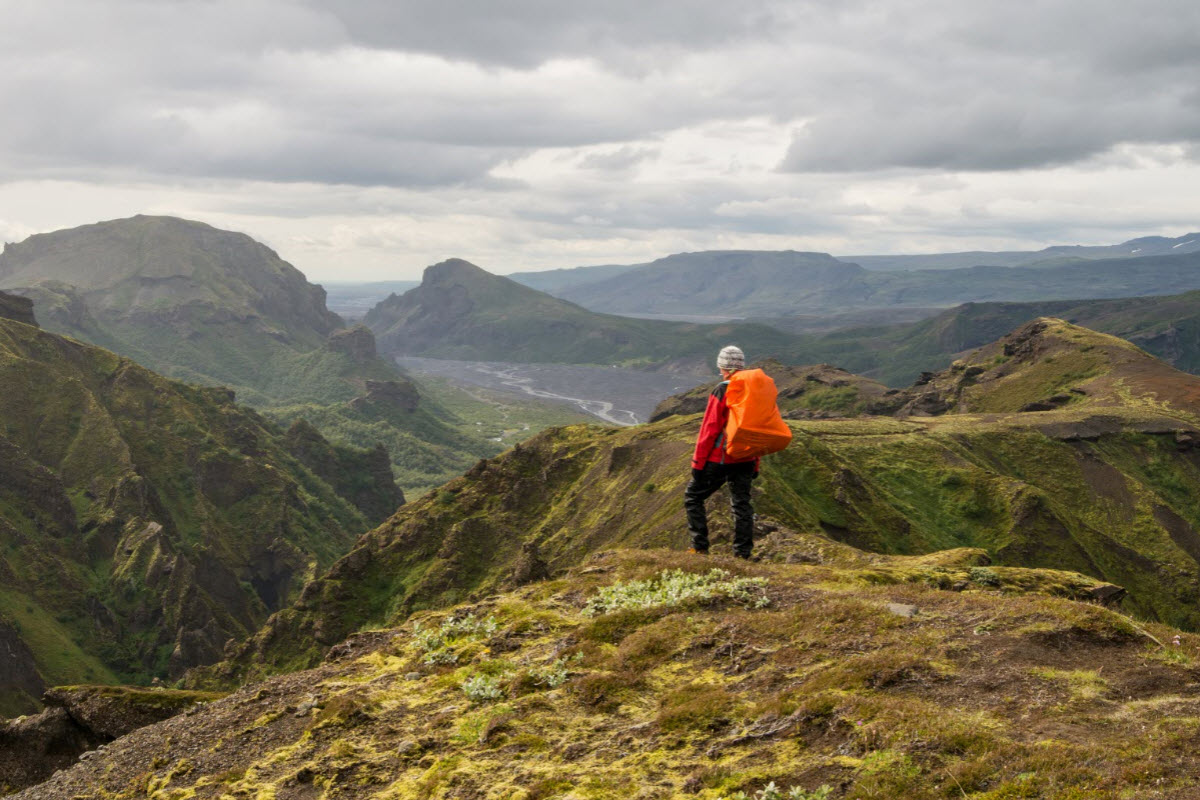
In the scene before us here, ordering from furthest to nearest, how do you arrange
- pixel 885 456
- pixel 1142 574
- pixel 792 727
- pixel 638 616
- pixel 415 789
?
1. pixel 885 456
2. pixel 1142 574
3. pixel 638 616
4. pixel 415 789
5. pixel 792 727

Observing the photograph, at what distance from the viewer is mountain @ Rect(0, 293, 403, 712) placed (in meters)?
114

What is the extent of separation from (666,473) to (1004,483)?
41749mm

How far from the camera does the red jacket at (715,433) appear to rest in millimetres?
21984

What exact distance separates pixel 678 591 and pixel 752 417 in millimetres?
4703

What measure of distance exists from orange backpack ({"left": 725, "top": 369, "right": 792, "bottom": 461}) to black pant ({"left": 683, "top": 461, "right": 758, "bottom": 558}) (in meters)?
1.19

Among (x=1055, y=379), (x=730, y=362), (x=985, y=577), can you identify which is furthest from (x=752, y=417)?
(x=1055, y=379)

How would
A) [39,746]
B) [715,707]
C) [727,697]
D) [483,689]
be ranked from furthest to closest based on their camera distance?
[39,746] → [483,689] → [727,697] → [715,707]

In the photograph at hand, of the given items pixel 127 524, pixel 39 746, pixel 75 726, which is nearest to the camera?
pixel 39 746

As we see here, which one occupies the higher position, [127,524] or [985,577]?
[985,577]

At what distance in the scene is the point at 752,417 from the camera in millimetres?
20906

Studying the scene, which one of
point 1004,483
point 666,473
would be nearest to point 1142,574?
point 1004,483

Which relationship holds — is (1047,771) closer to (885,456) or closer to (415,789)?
(415,789)

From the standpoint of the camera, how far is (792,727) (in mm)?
12414

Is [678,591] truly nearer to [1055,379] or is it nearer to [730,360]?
[730,360]
